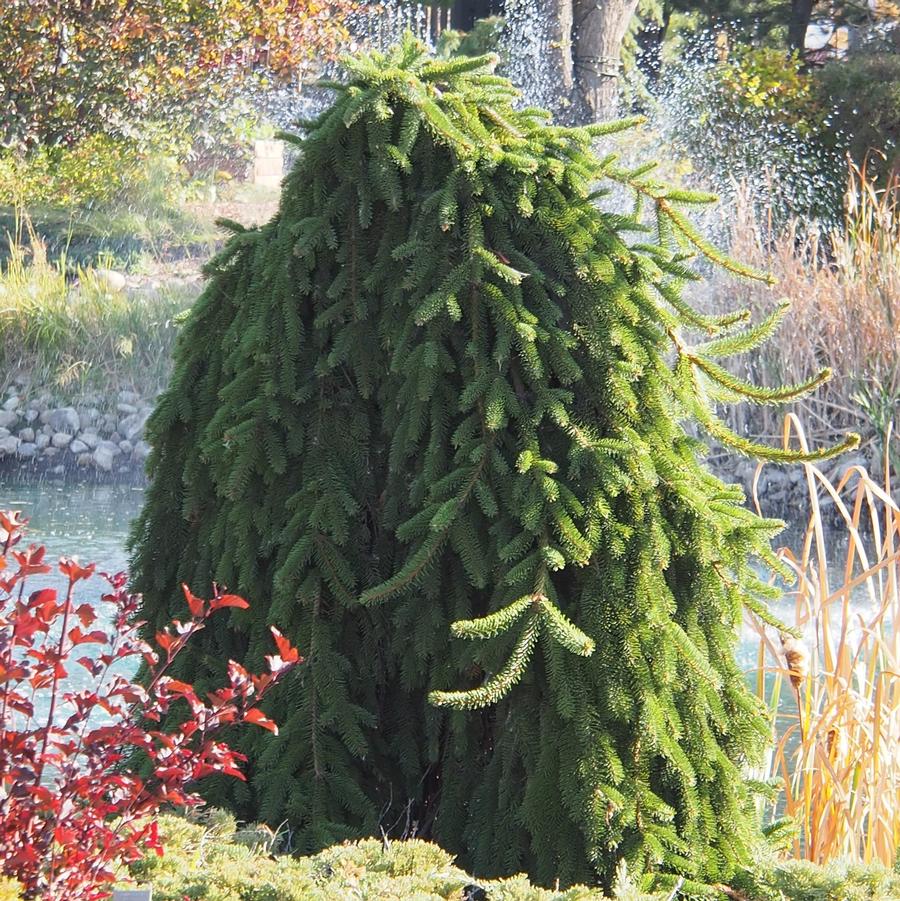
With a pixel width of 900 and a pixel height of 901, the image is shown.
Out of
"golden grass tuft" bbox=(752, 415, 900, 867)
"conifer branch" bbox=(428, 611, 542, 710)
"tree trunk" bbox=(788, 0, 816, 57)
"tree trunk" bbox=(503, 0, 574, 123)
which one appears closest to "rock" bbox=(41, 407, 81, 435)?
"tree trunk" bbox=(503, 0, 574, 123)

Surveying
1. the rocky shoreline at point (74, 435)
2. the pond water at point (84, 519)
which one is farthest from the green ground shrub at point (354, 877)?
the rocky shoreline at point (74, 435)

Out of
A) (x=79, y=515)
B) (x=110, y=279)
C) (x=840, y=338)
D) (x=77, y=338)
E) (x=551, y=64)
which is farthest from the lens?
(x=551, y=64)

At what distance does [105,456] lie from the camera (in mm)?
9094

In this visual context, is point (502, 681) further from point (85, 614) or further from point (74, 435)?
point (74, 435)

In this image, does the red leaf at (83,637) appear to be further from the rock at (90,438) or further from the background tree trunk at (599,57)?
the background tree trunk at (599,57)

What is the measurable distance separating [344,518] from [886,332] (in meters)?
6.17

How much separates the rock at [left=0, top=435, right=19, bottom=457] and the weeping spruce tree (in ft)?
23.3

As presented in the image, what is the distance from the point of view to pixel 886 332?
7723mm

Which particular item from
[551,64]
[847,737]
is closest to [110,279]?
[551,64]

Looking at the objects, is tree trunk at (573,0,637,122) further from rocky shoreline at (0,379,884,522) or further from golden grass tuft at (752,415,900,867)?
golden grass tuft at (752,415,900,867)

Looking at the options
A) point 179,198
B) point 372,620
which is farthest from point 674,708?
point 179,198

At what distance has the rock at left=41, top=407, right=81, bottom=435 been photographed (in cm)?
930

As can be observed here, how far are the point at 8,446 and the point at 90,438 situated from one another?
1.92ft

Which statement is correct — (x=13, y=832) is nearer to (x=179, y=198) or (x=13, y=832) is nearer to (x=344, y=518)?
(x=344, y=518)
